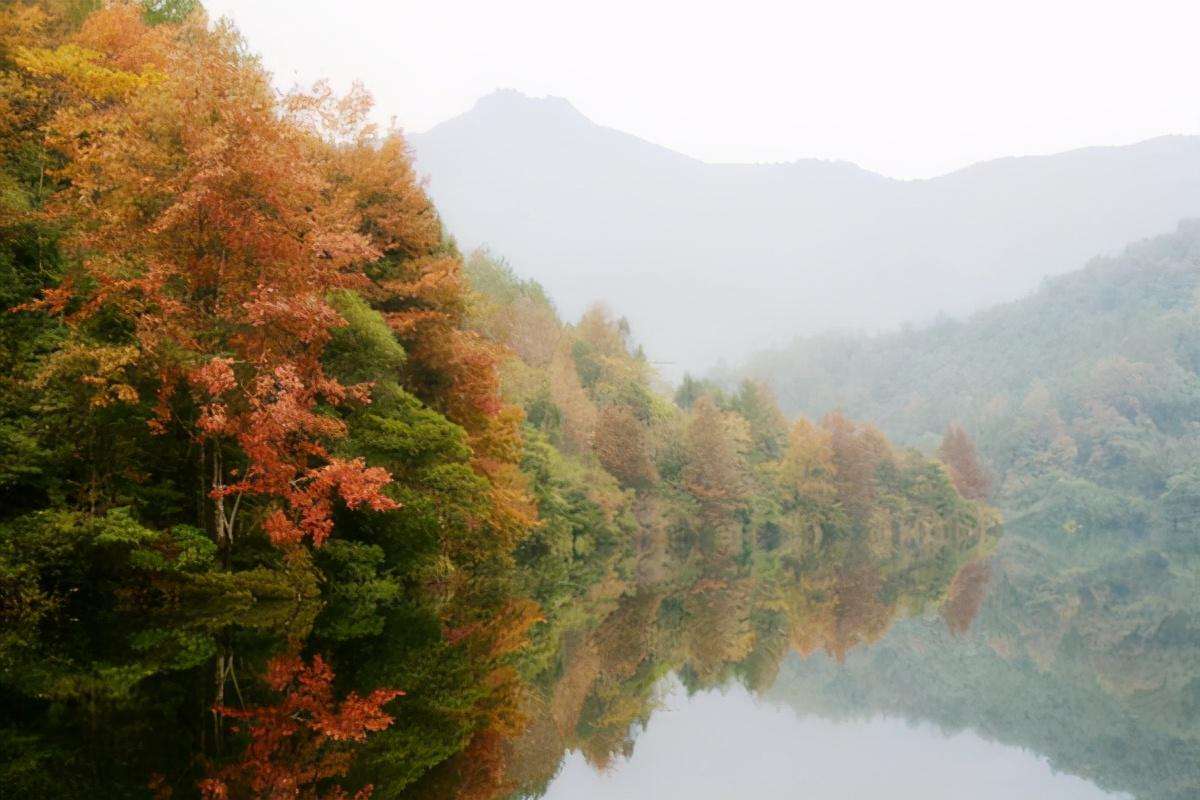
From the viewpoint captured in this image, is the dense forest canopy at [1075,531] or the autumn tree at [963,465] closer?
the dense forest canopy at [1075,531]

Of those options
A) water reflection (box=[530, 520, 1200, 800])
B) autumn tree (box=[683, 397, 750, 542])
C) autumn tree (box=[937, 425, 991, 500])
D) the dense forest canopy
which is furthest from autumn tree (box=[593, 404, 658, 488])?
autumn tree (box=[937, 425, 991, 500])

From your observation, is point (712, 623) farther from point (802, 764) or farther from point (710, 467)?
point (710, 467)

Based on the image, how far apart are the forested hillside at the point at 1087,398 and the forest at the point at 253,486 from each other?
8519 cm

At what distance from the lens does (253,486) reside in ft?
54.4

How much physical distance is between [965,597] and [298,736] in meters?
33.0

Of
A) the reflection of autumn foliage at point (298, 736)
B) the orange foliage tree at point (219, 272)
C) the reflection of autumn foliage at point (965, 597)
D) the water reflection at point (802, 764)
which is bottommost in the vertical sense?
the reflection of autumn foliage at point (965, 597)

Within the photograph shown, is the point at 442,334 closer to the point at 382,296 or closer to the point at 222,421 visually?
the point at 382,296

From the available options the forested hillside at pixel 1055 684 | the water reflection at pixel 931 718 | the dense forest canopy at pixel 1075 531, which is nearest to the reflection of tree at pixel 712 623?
the water reflection at pixel 931 718

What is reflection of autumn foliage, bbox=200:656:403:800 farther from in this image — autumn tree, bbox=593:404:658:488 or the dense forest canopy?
autumn tree, bbox=593:404:658:488

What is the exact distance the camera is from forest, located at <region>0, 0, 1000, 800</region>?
992cm

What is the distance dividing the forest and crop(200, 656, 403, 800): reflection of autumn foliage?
4 cm

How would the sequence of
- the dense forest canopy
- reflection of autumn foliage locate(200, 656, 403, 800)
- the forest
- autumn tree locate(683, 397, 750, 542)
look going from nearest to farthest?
reflection of autumn foliage locate(200, 656, 403, 800) → the forest → the dense forest canopy → autumn tree locate(683, 397, 750, 542)

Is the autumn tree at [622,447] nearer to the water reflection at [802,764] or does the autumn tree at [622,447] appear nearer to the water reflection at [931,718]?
the water reflection at [931,718]

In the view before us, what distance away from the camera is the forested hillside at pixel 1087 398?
110250 mm
